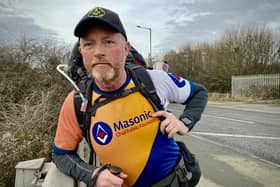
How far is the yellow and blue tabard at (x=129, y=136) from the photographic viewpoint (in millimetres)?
1518

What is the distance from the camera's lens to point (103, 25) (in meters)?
1.50

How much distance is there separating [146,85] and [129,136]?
33 cm

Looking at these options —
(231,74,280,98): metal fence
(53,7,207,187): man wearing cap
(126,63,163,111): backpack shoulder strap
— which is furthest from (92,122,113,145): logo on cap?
(231,74,280,98): metal fence

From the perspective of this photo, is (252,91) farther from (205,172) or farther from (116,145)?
(116,145)

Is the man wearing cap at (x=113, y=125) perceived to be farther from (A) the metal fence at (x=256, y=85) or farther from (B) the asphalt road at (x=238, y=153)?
(A) the metal fence at (x=256, y=85)

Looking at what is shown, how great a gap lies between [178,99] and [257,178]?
297 cm

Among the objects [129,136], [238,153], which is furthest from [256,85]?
[129,136]

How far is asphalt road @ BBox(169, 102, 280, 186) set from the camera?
399 cm

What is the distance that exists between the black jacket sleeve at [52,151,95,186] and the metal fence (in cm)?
2232

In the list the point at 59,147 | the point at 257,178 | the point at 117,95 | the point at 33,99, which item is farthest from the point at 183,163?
the point at 33,99

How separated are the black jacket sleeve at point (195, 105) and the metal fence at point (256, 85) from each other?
21706 millimetres

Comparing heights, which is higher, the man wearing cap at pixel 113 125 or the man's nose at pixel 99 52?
the man's nose at pixel 99 52

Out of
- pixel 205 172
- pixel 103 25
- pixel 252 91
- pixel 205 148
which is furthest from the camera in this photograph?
pixel 252 91

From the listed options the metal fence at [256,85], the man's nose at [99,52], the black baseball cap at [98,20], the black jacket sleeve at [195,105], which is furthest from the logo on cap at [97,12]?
the metal fence at [256,85]
